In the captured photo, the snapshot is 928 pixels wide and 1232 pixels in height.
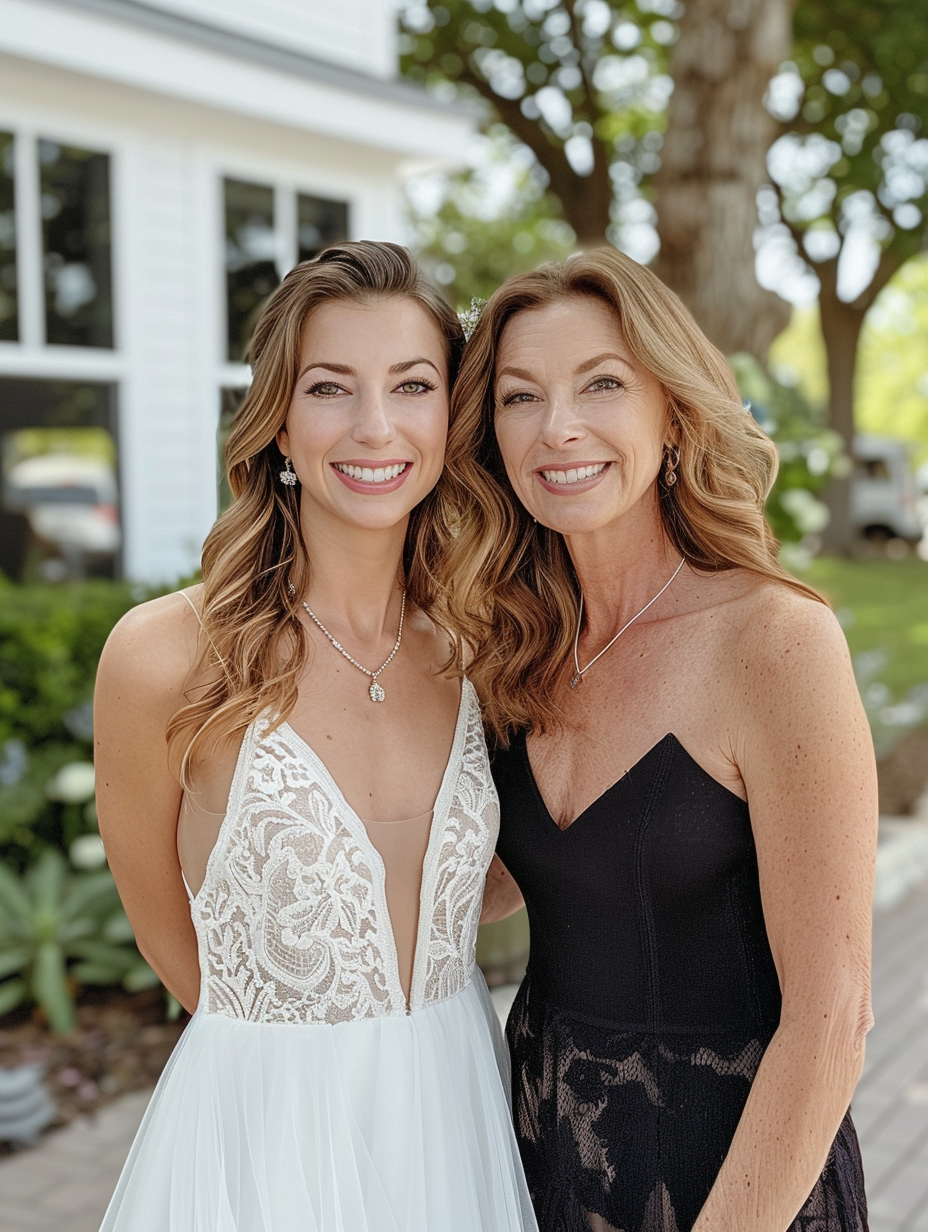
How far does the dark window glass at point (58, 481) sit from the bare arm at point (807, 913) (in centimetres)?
613

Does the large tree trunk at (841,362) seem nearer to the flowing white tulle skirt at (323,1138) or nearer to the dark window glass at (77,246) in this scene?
the dark window glass at (77,246)

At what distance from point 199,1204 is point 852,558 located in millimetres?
23770

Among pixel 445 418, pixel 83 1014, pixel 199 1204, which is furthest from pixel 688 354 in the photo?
pixel 83 1014

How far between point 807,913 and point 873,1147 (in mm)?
3156

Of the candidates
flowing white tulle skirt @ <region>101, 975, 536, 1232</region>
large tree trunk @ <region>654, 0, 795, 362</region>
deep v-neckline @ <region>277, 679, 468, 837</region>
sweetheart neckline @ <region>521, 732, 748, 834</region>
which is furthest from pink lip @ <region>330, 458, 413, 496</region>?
large tree trunk @ <region>654, 0, 795, 362</region>

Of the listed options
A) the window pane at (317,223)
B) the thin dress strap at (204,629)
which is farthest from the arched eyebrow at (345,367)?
the window pane at (317,223)

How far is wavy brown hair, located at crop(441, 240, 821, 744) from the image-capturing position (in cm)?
216

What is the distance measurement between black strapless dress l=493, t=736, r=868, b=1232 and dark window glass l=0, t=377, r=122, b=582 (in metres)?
5.86

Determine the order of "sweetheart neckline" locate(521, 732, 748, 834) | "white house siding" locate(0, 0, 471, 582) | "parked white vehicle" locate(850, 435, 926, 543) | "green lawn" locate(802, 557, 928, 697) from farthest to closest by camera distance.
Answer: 1. "parked white vehicle" locate(850, 435, 926, 543)
2. "green lawn" locate(802, 557, 928, 697)
3. "white house siding" locate(0, 0, 471, 582)
4. "sweetheart neckline" locate(521, 732, 748, 834)

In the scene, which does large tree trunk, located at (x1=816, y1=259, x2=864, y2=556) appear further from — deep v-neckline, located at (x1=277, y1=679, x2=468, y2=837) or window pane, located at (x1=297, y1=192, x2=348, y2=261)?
deep v-neckline, located at (x1=277, y1=679, x2=468, y2=837)

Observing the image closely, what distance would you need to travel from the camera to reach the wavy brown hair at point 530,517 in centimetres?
216

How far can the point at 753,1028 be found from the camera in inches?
79.4

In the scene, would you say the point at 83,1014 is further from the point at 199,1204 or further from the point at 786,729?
the point at 786,729
